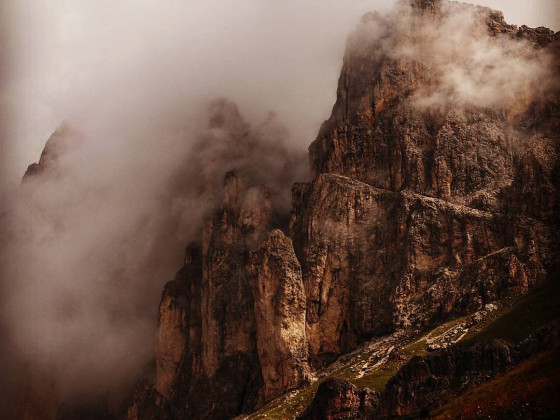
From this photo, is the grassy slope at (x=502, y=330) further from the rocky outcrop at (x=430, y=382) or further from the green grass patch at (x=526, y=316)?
the rocky outcrop at (x=430, y=382)

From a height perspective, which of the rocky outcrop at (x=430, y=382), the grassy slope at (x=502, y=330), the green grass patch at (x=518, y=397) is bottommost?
the green grass patch at (x=518, y=397)

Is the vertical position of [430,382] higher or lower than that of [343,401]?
lower

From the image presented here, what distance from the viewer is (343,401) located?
16725 cm

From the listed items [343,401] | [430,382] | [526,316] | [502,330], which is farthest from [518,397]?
[526,316]

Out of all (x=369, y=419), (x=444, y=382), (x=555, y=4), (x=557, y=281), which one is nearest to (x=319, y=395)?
(x=369, y=419)

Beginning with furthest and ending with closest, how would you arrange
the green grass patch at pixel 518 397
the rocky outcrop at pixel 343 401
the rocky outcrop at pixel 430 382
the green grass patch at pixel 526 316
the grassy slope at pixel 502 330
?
the grassy slope at pixel 502 330, the green grass patch at pixel 526 316, the rocky outcrop at pixel 343 401, the rocky outcrop at pixel 430 382, the green grass patch at pixel 518 397

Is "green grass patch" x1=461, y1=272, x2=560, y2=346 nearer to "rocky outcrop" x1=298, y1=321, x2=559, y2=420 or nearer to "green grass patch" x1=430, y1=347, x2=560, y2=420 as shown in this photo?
"rocky outcrop" x1=298, y1=321, x2=559, y2=420

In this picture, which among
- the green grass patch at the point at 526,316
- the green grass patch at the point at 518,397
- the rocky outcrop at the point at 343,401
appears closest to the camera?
the green grass patch at the point at 518,397

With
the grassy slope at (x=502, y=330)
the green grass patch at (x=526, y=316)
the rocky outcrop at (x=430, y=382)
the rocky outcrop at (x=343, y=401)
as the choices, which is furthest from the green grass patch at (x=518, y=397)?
the grassy slope at (x=502, y=330)

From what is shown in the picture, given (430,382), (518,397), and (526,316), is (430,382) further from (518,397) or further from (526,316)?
(518,397)

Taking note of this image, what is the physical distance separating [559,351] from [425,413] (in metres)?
24.5

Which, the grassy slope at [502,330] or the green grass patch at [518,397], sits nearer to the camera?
the green grass patch at [518,397]

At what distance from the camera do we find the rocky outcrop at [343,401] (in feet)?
544

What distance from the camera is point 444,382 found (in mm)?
144750
